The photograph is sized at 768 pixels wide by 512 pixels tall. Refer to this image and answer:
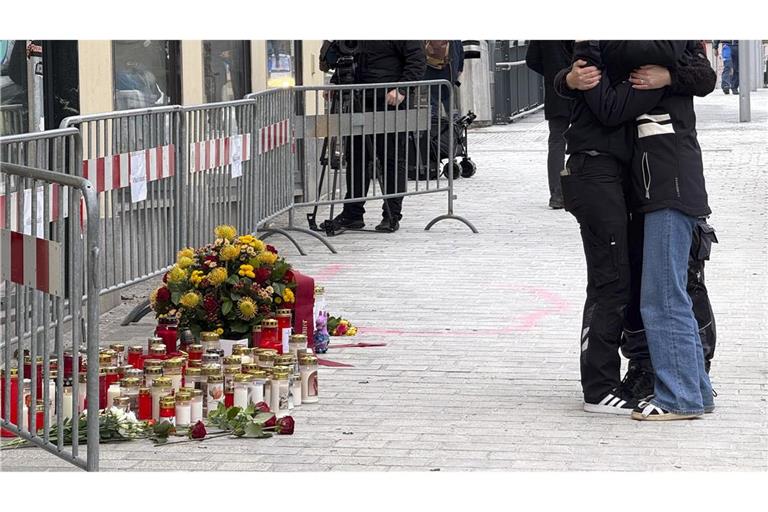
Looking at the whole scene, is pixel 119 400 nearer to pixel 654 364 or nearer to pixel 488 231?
pixel 654 364

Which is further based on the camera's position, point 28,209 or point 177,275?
point 177,275

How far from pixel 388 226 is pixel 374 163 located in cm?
75

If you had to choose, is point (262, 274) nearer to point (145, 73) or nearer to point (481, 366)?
point (481, 366)

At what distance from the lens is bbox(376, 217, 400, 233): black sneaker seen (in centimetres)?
1263

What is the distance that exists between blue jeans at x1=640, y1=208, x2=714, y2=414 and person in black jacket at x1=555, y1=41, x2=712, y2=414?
120 mm

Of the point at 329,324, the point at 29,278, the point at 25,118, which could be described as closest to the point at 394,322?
the point at 329,324

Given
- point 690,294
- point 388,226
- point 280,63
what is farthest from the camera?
point 280,63

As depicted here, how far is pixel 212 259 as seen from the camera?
24.1 ft

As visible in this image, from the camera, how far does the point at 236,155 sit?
32.7ft

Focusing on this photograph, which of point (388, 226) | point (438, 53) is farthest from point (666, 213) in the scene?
point (438, 53)

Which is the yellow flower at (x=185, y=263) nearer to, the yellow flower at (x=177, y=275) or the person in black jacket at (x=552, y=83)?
the yellow flower at (x=177, y=275)

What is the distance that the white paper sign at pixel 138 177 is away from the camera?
818 centimetres

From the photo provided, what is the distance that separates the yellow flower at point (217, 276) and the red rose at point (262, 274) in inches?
5.8

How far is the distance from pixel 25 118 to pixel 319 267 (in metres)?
2.60
